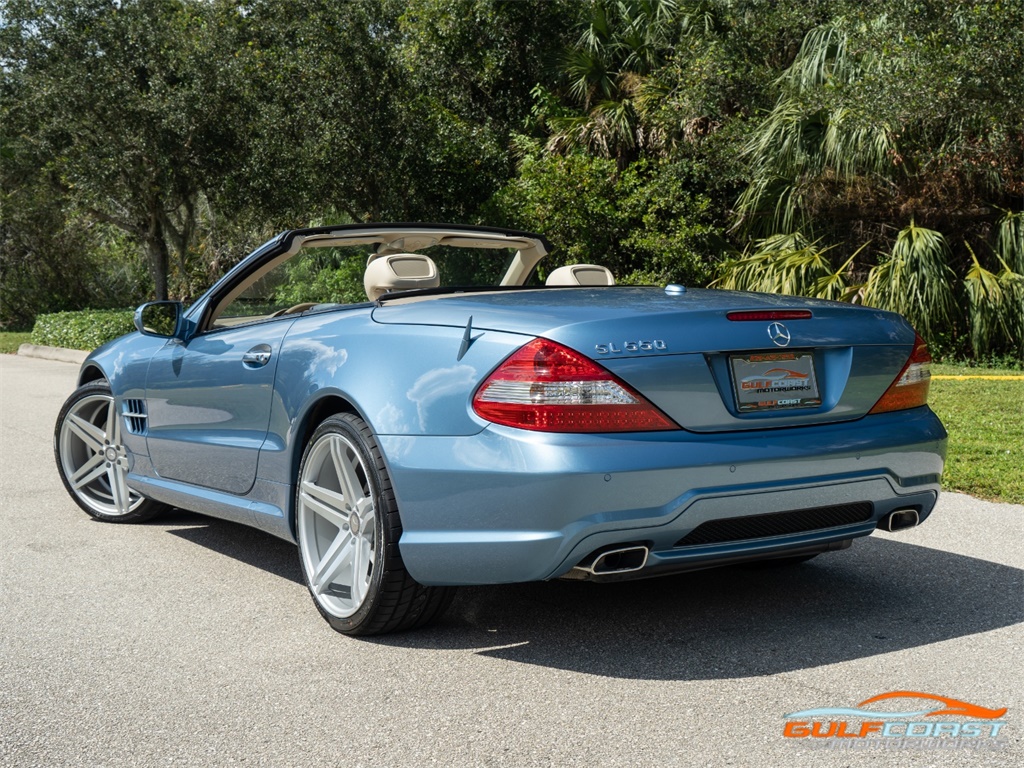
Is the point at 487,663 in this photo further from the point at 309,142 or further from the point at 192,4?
the point at 192,4

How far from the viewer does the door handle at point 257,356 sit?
15.9ft

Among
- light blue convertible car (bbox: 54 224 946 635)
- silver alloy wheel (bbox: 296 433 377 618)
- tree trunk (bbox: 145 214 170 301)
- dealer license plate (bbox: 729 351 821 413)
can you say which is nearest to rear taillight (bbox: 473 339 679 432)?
light blue convertible car (bbox: 54 224 946 635)

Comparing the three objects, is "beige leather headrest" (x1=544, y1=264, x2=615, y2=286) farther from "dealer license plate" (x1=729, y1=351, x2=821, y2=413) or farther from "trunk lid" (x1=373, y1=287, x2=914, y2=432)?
"dealer license plate" (x1=729, y1=351, x2=821, y2=413)

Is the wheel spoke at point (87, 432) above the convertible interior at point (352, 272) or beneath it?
beneath

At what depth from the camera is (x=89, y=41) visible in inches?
901

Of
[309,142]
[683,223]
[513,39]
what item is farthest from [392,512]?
[513,39]

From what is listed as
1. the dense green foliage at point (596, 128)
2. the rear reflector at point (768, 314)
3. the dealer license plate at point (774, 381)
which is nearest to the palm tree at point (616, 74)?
the dense green foliage at point (596, 128)

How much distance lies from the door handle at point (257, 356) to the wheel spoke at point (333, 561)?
0.85 m

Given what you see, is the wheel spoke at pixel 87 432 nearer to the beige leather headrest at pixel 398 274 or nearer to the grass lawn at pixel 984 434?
the beige leather headrest at pixel 398 274

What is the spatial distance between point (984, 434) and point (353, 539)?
614 centimetres

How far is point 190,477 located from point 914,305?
11.3 m

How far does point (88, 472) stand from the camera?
21.7ft

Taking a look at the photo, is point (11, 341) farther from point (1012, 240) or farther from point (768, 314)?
point (768, 314)

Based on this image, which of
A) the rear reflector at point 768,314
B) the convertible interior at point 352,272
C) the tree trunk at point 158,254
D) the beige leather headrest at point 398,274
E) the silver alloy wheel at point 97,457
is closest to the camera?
the rear reflector at point 768,314
